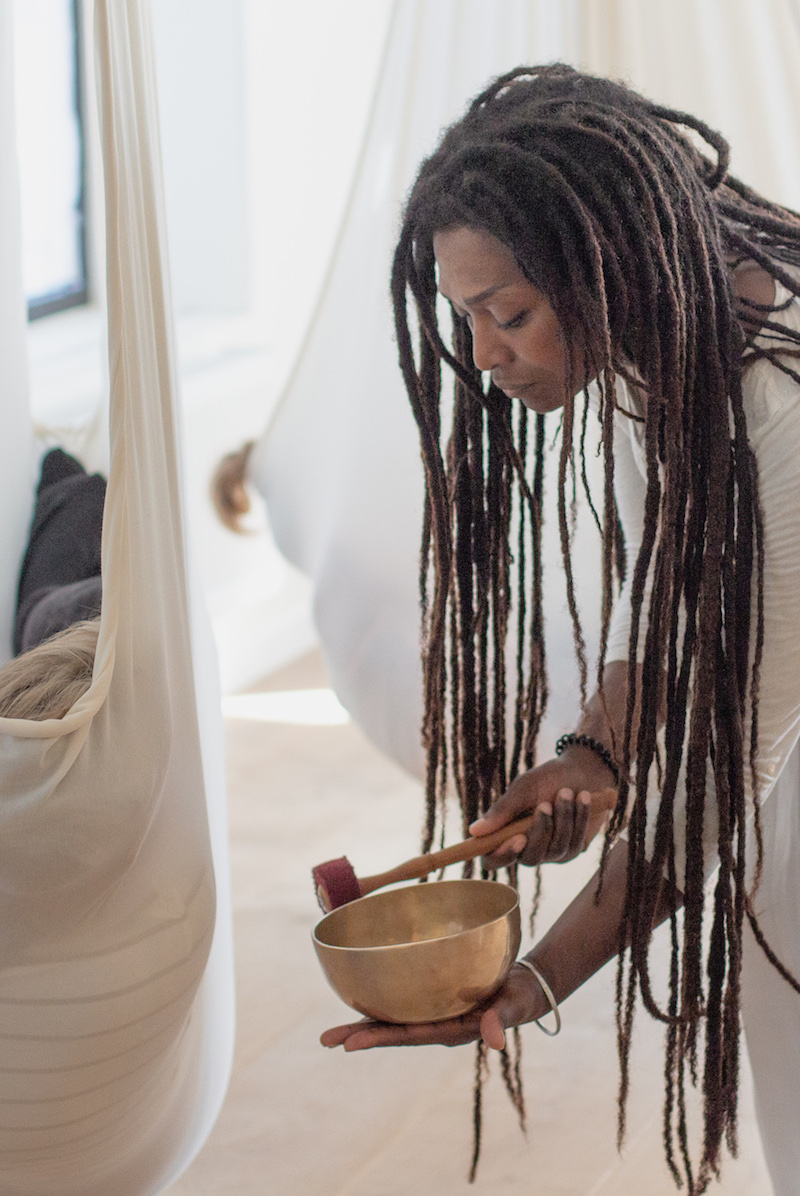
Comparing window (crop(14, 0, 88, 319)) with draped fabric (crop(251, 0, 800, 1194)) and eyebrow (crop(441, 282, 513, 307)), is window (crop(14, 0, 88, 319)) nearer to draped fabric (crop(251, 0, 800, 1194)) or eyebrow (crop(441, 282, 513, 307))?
draped fabric (crop(251, 0, 800, 1194))

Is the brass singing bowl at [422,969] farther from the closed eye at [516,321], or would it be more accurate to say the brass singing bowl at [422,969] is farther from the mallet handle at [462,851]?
the closed eye at [516,321]

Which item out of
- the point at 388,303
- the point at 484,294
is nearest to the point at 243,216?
the point at 388,303

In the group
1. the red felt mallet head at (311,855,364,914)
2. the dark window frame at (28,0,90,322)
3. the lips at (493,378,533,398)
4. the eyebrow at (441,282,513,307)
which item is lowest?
the red felt mallet head at (311,855,364,914)

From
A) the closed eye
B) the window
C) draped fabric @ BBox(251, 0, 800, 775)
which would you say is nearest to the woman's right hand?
the closed eye

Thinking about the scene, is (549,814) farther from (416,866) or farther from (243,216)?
(243,216)

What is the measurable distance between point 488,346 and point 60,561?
0.72 m

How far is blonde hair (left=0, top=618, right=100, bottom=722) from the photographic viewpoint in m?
1.09

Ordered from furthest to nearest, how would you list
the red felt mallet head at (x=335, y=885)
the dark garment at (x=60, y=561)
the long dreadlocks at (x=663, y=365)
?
the dark garment at (x=60, y=561) → the red felt mallet head at (x=335, y=885) → the long dreadlocks at (x=663, y=365)

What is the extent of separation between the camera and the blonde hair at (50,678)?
1086 mm

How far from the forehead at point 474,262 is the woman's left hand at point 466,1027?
49 cm

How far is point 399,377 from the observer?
166 centimetres

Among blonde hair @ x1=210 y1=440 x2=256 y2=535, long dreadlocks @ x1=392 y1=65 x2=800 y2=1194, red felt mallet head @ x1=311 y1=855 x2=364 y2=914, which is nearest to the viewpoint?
long dreadlocks @ x1=392 y1=65 x2=800 y2=1194

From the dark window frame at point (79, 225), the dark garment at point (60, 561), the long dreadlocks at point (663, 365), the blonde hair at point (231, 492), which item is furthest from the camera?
the dark window frame at point (79, 225)

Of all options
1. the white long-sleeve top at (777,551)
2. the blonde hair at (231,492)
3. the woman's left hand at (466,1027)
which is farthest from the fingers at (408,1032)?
the blonde hair at (231,492)
